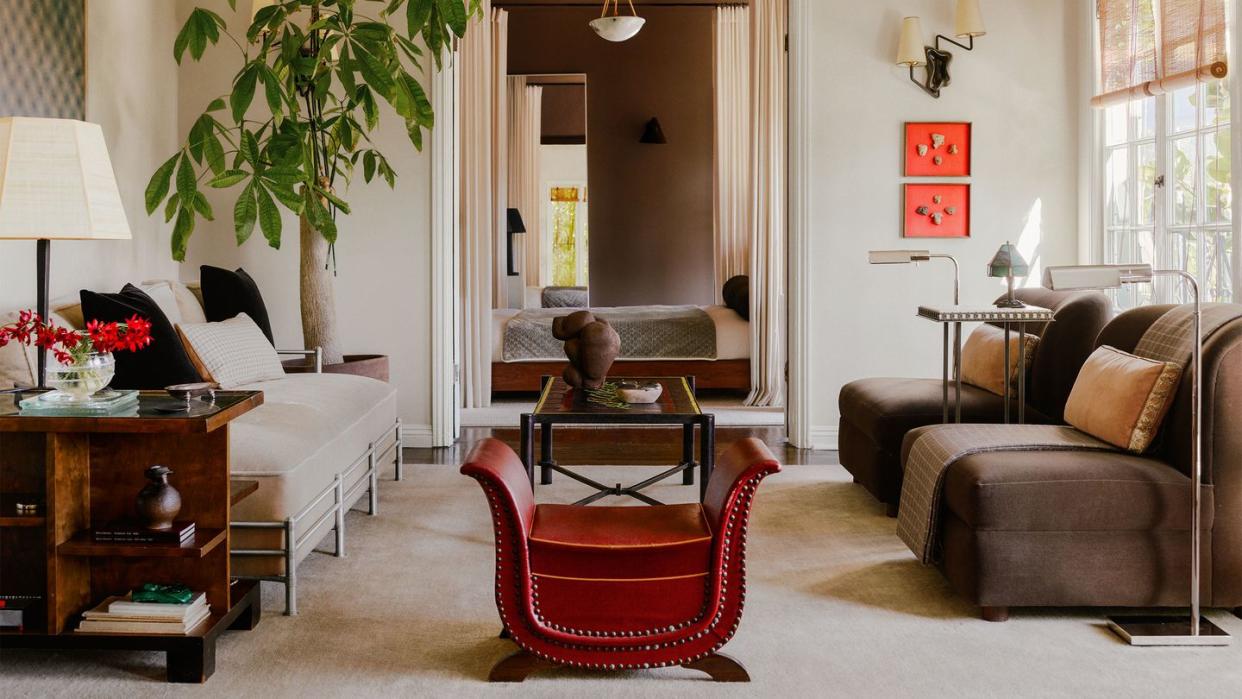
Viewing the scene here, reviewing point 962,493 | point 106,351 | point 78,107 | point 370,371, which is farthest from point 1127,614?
point 78,107

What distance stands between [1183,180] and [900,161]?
4.54 ft

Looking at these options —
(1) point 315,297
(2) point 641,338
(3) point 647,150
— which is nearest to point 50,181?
(1) point 315,297

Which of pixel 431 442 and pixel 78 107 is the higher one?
pixel 78 107

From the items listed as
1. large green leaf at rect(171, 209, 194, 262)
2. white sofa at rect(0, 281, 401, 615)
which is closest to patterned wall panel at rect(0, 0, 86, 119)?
large green leaf at rect(171, 209, 194, 262)

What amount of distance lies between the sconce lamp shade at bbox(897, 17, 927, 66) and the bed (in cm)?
242

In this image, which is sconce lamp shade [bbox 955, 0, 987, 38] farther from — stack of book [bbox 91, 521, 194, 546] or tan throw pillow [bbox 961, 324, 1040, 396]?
stack of book [bbox 91, 521, 194, 546]

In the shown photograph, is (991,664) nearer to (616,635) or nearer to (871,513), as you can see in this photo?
(616,635)

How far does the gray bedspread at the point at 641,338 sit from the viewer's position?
720 centimetres

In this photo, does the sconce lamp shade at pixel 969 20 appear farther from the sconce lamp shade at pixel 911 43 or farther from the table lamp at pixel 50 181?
the table lamp at pixel 50 181

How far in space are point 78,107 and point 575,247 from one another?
19.5 feet

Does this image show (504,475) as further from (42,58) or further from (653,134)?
(653,134)

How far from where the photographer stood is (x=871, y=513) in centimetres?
416

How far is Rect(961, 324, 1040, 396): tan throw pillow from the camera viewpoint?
4305 mm

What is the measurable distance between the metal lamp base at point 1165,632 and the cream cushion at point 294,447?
7.44ft
